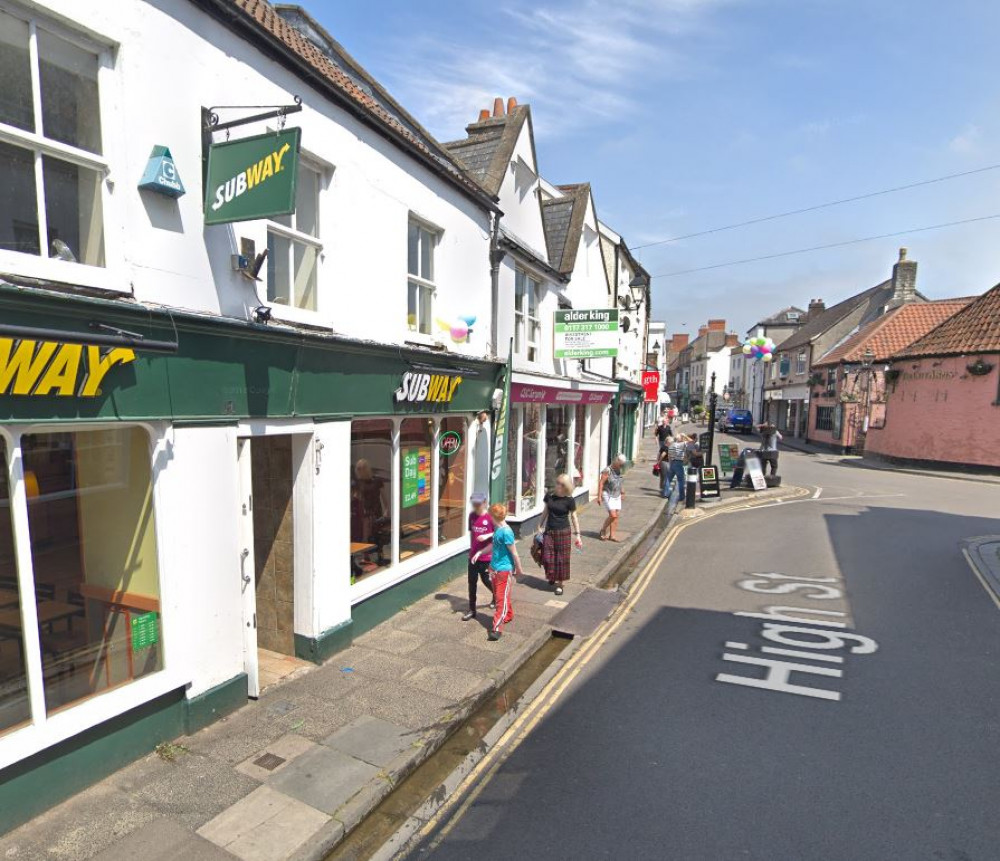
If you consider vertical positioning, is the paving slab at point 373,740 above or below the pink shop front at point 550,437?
below

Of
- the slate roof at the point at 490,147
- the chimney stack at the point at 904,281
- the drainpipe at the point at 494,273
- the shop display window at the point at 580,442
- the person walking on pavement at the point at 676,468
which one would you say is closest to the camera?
the drainpipe at the point at 494,273

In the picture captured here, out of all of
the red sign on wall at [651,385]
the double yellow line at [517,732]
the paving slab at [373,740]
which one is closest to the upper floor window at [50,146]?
the paving slab at [373,740]

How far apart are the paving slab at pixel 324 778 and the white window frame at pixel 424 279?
507cm

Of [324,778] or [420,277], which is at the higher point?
[420,277]

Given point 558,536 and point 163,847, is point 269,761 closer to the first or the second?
point 163,847

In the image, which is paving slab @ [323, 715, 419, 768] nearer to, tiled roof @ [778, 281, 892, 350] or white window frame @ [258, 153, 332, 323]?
white window frame @ [258, 153, 332, 323]

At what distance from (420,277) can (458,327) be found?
947mm

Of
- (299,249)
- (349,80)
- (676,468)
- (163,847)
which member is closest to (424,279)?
(299,249)

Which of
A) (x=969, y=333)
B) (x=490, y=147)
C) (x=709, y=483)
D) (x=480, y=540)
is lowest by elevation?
(x=709, y=483)

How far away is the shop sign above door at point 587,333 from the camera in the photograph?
40.7ft

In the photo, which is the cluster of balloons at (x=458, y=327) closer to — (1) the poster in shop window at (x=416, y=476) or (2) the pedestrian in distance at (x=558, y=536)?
(1) the poster in shop window at (x=416, y=476)

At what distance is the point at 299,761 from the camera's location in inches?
179

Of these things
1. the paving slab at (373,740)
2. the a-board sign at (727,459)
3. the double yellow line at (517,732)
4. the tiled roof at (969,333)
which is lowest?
the double yellow line at (517,732)

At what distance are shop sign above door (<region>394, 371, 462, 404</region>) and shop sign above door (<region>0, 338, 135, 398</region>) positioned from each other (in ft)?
11.6
